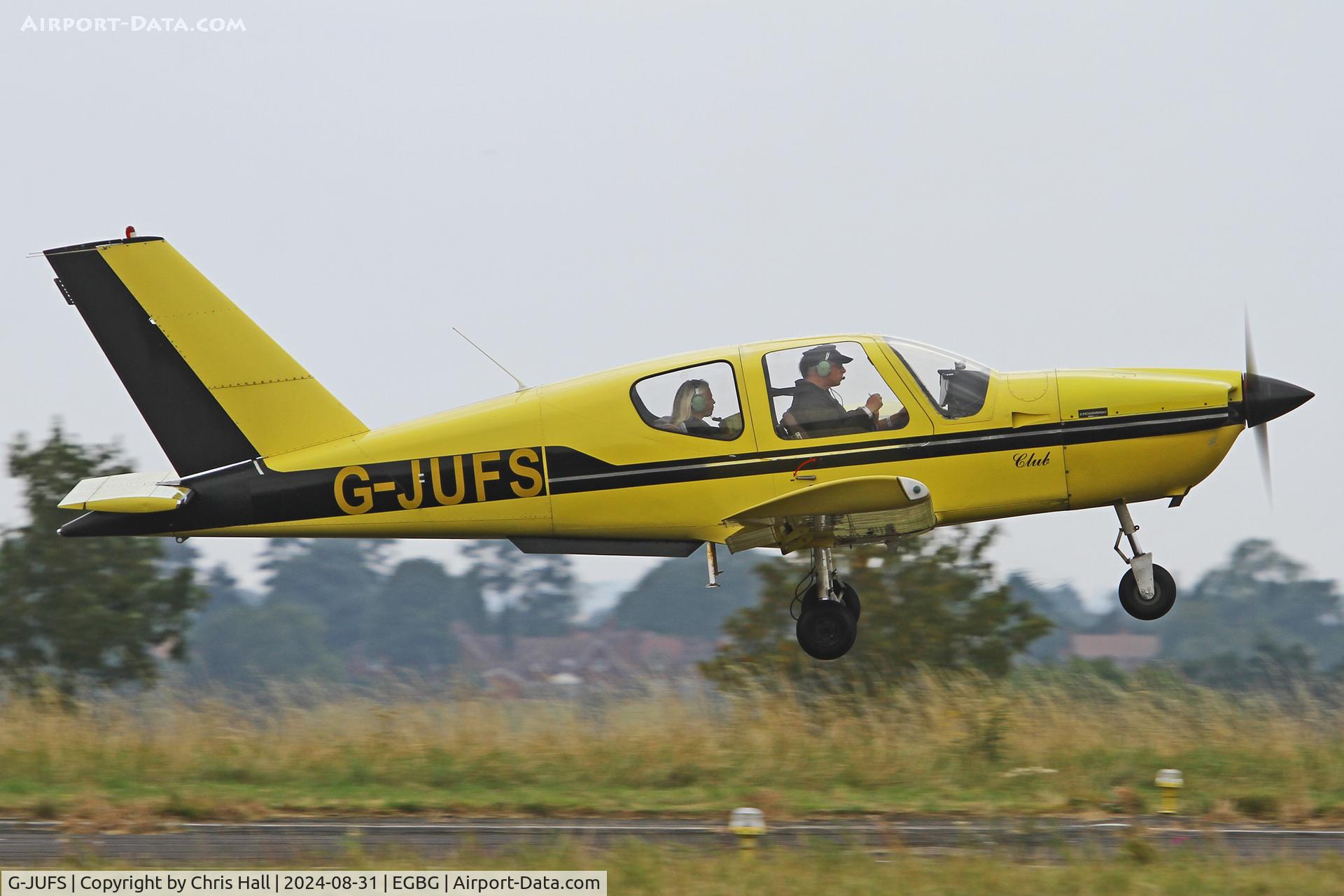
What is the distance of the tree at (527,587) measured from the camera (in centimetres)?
7181

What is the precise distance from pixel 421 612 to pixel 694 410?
62.8 metres

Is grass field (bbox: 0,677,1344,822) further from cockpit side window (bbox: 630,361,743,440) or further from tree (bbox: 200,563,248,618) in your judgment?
tree (bbox: 200,563,248,618)

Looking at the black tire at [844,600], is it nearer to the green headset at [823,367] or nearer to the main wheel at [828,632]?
the main wheel at [828,632]

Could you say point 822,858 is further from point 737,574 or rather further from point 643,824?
point 737,574

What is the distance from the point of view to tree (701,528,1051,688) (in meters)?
18.3

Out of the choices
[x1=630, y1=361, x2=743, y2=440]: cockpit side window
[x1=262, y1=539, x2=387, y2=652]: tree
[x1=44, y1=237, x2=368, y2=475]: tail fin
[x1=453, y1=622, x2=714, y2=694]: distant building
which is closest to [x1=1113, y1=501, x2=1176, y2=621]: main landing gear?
[x1=630, y1=361, x2=743, y2=440]: cockpit side window

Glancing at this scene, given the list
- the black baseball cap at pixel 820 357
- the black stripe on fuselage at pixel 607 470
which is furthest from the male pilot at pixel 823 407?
the black stripe on fuselage at pixel 607 470

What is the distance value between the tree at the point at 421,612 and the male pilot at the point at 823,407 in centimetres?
5763

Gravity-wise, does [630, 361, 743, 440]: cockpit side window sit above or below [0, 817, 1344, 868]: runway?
above

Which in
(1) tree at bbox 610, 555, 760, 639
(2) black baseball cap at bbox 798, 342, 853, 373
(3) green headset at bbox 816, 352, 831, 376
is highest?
(2) black baseball cap at bbox 798, 342, 853, 373

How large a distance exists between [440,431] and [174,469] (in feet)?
7.69

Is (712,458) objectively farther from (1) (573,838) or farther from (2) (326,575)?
(2) (326,575)

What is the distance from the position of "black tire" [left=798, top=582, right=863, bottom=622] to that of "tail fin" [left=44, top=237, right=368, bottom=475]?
382 centimetres

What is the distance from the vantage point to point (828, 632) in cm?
1034
